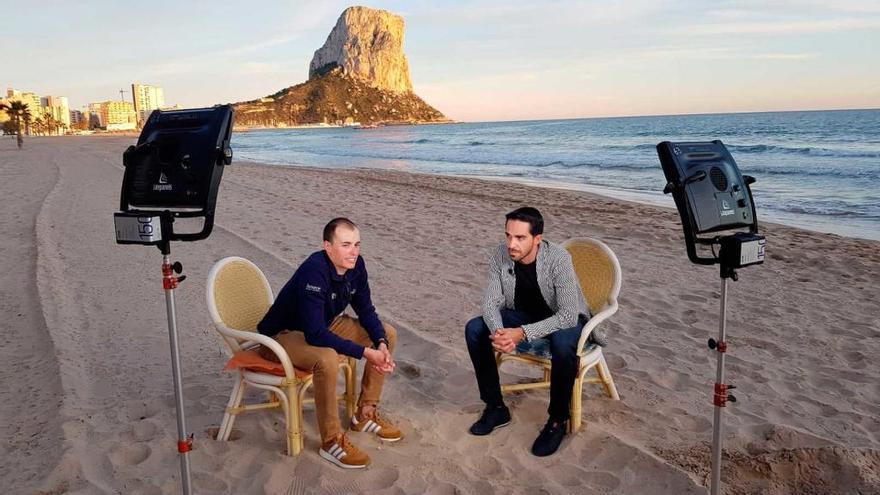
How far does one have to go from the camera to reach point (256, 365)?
136 inches

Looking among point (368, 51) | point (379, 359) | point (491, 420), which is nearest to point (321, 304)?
point (379, 359)

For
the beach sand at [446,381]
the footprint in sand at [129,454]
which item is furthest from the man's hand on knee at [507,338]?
the footprint in sand at [129,454]

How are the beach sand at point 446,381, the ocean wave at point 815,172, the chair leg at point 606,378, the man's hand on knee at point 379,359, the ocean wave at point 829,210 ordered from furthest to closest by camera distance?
the ocean wave at point 815,172
the ocean wave at point 829,210
the chair leg at point 606,378
the man's hand on knee at point 379,359
the beach sand at point 446,381

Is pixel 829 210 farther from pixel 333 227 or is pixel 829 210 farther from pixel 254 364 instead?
pixel 254 364

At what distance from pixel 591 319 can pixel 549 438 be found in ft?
2.40

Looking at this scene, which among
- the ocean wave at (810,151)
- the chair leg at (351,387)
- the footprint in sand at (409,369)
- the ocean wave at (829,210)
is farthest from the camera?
the ocean wave at (810,151)

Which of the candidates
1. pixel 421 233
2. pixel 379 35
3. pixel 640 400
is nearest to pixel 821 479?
pixel 640 400

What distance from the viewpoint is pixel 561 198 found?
15.7 m

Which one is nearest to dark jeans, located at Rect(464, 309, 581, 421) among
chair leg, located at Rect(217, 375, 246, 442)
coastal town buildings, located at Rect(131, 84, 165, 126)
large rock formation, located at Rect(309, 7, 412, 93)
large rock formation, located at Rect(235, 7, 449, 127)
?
chair leg, located at Rect(217, 375, 246, 442)

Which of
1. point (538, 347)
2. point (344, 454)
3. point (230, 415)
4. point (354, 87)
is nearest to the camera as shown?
point (344, 454)

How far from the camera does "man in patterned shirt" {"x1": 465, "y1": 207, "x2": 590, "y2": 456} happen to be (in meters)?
3.57

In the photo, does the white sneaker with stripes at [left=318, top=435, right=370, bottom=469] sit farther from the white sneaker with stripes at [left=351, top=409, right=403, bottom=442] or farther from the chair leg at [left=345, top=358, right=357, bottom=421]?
the chair leg at [left=345, top=358, right=357, bottom=421]

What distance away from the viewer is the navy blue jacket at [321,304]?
3375mm

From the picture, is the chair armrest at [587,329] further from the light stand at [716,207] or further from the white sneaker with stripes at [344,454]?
the white sneaker with stripes at [344,454]
